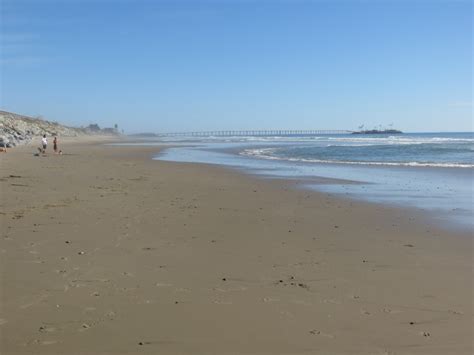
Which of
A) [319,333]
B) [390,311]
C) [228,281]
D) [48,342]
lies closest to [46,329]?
[48,342]

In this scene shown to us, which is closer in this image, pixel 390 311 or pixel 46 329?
pixel 46 329

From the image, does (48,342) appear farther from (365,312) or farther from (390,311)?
(390,311)

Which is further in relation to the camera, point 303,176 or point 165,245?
point 303,176

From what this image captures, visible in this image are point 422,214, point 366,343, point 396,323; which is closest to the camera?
point 366,343

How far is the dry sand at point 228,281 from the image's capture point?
4.21m

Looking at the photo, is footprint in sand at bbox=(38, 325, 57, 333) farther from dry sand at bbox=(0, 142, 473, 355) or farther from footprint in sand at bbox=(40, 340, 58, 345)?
footprint in sand at bbox=(40, 340, 58, 345)

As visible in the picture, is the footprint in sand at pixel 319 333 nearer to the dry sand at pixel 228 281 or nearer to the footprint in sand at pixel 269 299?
the dry sand at pixel 228 281

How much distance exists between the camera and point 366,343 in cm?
414

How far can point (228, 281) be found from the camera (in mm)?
5723

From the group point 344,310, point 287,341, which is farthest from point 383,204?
point 287,341

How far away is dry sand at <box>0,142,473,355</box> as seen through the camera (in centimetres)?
421

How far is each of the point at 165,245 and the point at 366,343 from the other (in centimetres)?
393

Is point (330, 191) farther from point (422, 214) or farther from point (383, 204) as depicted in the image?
point (422, 214)

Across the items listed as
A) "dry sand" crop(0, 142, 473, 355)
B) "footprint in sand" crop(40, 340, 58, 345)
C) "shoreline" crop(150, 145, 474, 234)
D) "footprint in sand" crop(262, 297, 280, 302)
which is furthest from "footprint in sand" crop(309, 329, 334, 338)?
"shoreline" crop(150, 145, 474, 234)
